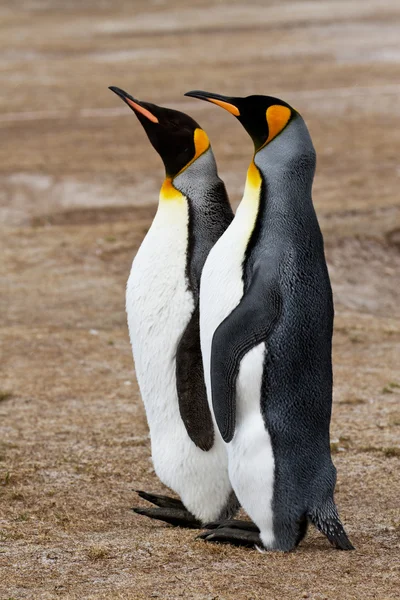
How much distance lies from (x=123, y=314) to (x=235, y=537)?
4.62 meters

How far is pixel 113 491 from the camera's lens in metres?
4.70

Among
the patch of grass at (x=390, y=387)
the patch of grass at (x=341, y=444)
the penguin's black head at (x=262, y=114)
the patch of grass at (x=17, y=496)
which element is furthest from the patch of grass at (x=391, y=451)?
the penguin's black head at (x=262, y=114)

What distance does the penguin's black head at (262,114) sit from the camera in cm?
370

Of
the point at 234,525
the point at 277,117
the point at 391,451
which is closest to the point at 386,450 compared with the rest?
the point at 391,451

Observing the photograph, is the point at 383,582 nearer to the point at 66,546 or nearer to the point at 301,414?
the point at 301,414

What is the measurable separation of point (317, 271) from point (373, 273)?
5.74 meters

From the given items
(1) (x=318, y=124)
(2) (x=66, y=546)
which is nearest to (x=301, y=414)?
(2) (x=66, y=546)

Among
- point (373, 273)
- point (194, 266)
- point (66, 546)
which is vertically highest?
point (194, 266)

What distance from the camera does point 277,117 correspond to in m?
3.70

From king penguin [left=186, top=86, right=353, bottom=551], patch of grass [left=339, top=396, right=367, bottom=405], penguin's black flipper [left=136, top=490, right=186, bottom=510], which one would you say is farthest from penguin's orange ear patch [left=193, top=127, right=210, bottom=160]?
patch of grass [left=339, top=396, right=367, bottom=405]

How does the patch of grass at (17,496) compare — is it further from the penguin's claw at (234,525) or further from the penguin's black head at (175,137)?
the penguin's black head at (175,137)

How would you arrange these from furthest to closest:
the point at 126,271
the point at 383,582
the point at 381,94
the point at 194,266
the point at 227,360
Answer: the point at 381,94 < the point at 126,271 < the point at 194,266 < the point at 227,360 < the point at 383,582

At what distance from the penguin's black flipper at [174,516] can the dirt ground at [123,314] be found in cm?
6

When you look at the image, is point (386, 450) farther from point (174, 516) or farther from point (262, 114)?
point (262, 114)
